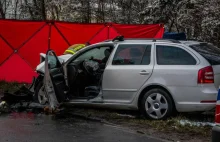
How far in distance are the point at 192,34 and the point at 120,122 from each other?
10184 millimetres

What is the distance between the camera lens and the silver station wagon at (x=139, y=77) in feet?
25.7

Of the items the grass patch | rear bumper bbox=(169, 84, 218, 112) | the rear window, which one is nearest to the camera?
the grass patch

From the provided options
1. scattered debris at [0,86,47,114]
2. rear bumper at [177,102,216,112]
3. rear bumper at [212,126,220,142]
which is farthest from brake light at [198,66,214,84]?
scattered debris at [0,86,47,114]

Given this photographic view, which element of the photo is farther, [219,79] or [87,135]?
[219,79]

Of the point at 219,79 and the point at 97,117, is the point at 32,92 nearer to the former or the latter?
the point at 97,117

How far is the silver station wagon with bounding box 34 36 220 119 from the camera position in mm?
7828

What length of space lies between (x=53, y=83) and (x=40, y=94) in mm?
892

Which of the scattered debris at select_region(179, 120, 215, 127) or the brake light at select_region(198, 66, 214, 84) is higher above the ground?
the brake light at select_region(198, 66, 214, 84)

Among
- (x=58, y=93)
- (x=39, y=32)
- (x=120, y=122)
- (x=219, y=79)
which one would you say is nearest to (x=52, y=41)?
(x=39, y=32)

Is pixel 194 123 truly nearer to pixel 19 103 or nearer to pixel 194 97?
pixel 194 97

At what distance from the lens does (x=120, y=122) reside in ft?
26.9

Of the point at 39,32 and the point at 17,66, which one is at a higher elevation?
the point at 39,32

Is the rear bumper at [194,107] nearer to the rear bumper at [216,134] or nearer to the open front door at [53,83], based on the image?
the open front door at [53,83]

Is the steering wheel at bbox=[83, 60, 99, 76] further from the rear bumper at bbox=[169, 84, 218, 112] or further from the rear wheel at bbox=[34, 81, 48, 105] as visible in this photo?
the rear bumper at bbox=[169, 84, 218, 112]
